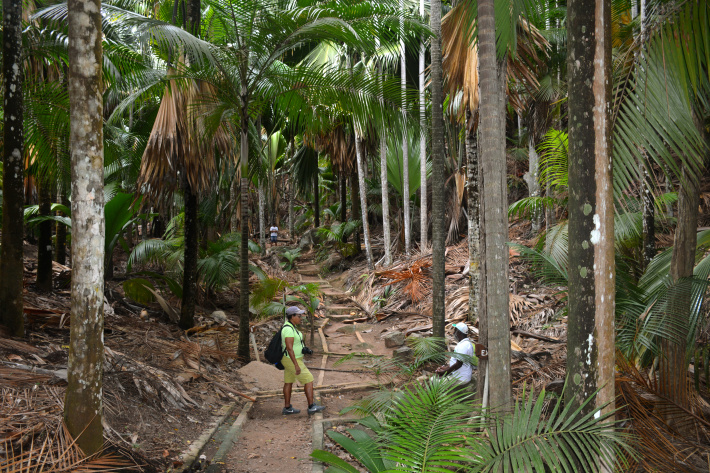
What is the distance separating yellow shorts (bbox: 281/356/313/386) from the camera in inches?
249

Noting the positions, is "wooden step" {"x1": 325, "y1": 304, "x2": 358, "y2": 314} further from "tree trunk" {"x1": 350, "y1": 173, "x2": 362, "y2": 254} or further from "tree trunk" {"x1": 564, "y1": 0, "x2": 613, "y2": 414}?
"tree trunk" {"x1": 564, "y1": 0, "x2": 613, "y2": 414}

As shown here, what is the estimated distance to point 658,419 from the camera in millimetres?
3941

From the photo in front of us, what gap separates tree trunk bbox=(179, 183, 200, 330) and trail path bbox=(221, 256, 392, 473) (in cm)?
248

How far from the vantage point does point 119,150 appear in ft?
36.3

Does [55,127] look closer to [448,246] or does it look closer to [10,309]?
[10,309]

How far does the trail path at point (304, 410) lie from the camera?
489 centimetres

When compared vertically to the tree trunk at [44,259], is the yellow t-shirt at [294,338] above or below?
below

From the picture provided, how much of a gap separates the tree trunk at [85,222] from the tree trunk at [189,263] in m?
5.96

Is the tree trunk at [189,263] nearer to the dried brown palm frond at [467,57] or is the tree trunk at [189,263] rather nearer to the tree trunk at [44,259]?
the tree trunk at [44,259]

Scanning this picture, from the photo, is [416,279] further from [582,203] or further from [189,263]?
[582,203]

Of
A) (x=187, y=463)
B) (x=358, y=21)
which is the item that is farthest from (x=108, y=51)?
(x=187, y=463)

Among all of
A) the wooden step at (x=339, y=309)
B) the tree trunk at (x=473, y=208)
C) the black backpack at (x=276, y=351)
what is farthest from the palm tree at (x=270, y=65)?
the wooden step at (x=339, y=309)

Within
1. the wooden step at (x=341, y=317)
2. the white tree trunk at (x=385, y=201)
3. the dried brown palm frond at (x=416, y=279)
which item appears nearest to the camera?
the dried brown palm frond at (x=416, y=279)

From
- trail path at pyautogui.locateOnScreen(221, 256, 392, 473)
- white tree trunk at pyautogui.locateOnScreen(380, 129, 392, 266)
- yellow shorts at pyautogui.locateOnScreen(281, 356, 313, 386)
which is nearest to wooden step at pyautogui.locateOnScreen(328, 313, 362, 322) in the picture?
trail path at pyautogui.locateOnScreen(221, 256, 392, 473)
